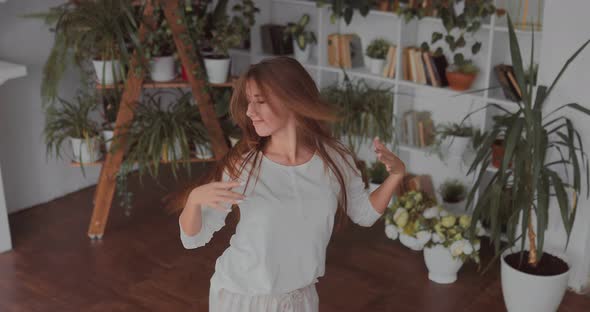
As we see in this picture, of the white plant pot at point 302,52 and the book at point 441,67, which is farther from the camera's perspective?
the white plant pot at point 302,52

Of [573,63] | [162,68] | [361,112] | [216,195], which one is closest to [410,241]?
[361,112]

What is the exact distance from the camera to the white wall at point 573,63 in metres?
3.52

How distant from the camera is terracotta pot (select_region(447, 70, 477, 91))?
4.39m

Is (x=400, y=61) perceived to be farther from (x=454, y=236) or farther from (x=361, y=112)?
(x=454, y=236)

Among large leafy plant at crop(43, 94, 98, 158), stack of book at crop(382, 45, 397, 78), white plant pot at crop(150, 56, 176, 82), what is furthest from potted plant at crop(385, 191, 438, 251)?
large leafy plant at crop(43, 94, 98, 158)

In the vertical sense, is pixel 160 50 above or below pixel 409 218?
above

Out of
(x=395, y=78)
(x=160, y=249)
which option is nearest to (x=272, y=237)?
(x=160, y=249)

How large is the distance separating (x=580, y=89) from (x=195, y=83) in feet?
6.51

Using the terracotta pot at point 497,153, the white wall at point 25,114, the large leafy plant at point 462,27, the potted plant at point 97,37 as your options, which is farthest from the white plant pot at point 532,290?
the white wall at point 25,114

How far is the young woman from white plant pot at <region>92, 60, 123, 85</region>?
6.67 ft

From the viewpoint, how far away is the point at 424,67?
456 centimetres

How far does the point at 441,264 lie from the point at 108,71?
204cm

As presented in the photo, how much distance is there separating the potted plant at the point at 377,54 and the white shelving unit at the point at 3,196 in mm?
2061

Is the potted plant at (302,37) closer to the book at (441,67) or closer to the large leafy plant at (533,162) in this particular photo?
the book at (441,67)
